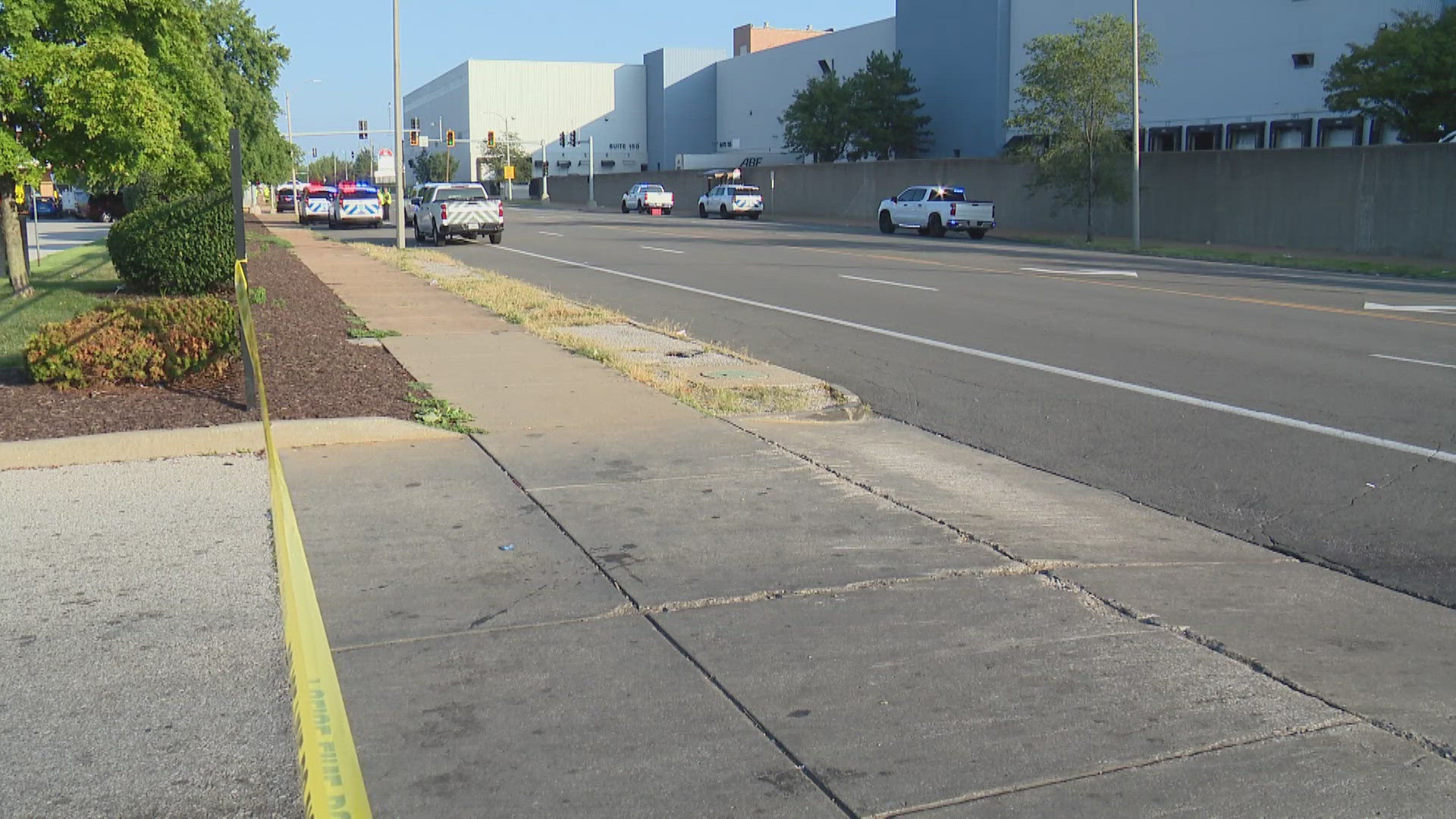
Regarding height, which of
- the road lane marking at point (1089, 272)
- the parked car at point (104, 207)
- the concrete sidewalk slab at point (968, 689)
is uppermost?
the parked car at point (104, 207)

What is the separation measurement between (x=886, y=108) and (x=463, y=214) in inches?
1656

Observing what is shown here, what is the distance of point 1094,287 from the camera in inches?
797

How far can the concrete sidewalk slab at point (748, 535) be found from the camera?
224 inches

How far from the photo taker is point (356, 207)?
46.5 meters

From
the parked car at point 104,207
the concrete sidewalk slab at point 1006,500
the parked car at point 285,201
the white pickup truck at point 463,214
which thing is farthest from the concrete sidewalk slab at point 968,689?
the parked car at point 285,201

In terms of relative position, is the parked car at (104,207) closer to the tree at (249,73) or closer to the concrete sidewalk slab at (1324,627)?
the tree at (249,73)

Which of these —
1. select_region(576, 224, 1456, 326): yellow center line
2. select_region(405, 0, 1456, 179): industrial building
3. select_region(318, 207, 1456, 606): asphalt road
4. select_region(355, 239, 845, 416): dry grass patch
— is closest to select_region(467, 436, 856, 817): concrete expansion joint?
select_region(355, 239, 845, 416): dry grass patch

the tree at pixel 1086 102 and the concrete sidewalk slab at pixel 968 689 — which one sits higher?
the tree at pixel 1086 102

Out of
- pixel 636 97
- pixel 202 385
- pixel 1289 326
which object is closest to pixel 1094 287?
pixel 1289 326

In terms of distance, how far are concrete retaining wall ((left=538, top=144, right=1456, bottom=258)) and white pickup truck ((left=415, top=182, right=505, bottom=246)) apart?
1973 cm

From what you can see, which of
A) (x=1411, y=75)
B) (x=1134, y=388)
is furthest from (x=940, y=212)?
(x=1134, y=388)

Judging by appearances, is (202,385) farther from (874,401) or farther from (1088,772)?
(1088,772)

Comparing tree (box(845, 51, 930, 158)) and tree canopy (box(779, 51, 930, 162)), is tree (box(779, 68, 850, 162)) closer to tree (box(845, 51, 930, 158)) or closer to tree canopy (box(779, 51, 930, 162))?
tree canopy (box(779, 51, 930, 162))

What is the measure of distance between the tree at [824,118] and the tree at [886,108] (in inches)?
45.2
